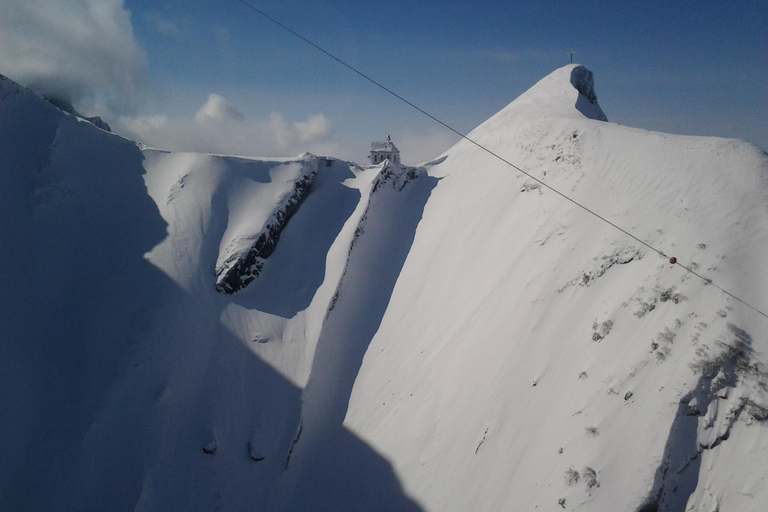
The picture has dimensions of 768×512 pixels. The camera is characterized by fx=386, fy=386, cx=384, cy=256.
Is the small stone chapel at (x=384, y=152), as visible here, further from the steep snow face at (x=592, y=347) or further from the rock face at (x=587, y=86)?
the steep snow face at (x=592, y=347)

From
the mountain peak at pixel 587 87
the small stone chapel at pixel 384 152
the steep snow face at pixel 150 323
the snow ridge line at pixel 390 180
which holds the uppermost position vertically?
the mountain peak at pixel 587 87

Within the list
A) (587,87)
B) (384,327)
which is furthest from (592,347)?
(587,87)

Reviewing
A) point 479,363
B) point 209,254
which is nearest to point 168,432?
point 209,254

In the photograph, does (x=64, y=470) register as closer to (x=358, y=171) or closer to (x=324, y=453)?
(x=324, y=453)

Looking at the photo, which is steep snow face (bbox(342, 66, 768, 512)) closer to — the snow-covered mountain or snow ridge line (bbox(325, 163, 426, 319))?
the snow-covered mountain

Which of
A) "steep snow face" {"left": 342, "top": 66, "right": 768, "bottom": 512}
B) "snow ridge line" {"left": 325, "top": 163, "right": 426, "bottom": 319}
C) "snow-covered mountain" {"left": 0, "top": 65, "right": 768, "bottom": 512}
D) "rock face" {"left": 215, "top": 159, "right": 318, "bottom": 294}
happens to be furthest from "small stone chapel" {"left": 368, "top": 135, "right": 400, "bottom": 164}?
"steep snow face" {"left": 342, "top": 66, "right": 768, "bottom": 512}

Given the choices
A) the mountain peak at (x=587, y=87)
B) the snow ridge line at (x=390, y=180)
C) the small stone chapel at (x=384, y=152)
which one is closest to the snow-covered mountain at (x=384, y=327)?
the snow ridge line at (x=390, y=180)

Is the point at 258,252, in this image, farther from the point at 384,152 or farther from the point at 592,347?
the point at 384,152
